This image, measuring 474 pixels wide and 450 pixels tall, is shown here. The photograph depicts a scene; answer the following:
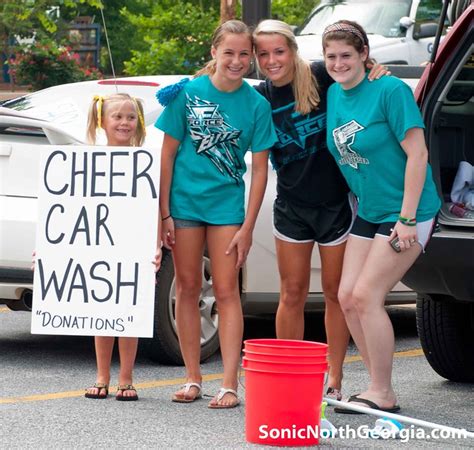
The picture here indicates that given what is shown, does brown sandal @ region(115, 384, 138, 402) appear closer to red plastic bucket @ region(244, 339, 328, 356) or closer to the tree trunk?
red plastic bucket @ region(244, 339, 328, 356)

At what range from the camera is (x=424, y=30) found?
15477 millimetres

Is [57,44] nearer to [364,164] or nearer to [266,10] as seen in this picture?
[266,10]

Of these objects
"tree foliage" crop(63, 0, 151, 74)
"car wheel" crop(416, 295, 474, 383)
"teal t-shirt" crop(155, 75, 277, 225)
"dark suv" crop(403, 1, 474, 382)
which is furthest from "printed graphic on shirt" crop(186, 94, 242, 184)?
"tree foliage" crop(63, 0, 151, 74)

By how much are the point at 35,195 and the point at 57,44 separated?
21.5 metres

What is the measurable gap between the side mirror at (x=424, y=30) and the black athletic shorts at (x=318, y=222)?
9.61 metres

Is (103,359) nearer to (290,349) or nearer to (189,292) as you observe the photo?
(189,292)

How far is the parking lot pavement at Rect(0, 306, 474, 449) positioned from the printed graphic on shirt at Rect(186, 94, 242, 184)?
1.16 meters

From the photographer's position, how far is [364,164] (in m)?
5.79


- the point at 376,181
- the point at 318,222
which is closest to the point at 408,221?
the point at 376,181

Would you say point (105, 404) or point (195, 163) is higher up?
point (195, 163)

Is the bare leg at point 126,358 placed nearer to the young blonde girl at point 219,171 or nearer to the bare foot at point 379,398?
the young blonde girl at point 219,171

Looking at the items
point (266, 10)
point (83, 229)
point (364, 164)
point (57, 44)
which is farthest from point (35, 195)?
point (57, 44)

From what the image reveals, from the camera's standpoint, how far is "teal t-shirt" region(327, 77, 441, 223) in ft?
18.7

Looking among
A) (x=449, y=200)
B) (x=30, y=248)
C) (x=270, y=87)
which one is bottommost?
(x=30, y=248)
